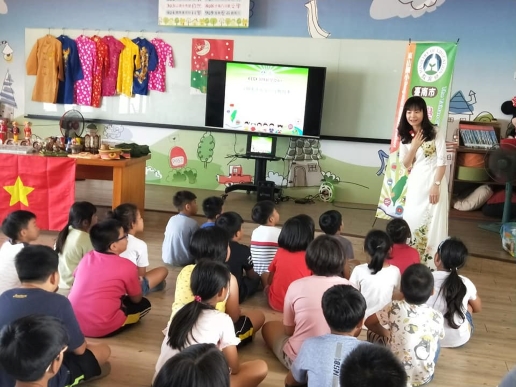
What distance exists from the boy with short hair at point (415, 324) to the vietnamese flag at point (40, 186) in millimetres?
3113

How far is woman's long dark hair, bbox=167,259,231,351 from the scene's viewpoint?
6.59ft

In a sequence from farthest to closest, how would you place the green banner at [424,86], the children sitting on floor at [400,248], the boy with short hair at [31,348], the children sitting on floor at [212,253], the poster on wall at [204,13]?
the poster on wall at [204,13] → the green banner at [424,86] → the children sitting on floor at [400,248] → the children sitting on floor at [212,253] → the boy with short hair at [31,348]

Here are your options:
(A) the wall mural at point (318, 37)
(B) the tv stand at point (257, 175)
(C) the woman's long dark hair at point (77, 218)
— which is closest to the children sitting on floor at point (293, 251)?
(C) the woman's long dark hair at point (77, 218)

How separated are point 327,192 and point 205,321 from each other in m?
4.45

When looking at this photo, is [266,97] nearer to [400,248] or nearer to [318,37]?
[318,37]

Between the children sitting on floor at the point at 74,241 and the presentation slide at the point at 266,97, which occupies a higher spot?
the presentation slide at the point at 266,97

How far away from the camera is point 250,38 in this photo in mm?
6375

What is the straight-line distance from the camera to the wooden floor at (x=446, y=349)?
2.68 meters

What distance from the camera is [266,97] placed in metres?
6.18

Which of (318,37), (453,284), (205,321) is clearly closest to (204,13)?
(318,37)

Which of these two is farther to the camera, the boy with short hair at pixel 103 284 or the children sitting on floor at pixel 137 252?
the children sitting on floor at pixel 137 252

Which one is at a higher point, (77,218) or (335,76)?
(335,76)

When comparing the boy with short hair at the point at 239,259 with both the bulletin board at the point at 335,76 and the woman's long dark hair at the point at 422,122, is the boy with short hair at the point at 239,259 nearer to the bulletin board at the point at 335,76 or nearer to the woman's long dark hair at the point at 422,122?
the woman's long dark hair at the point at 422,122

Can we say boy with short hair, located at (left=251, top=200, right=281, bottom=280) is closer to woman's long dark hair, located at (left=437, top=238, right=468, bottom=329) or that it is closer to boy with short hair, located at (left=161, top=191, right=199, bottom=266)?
boy with short hair, located at (left=161, top=191, right=199, bottom=266)
